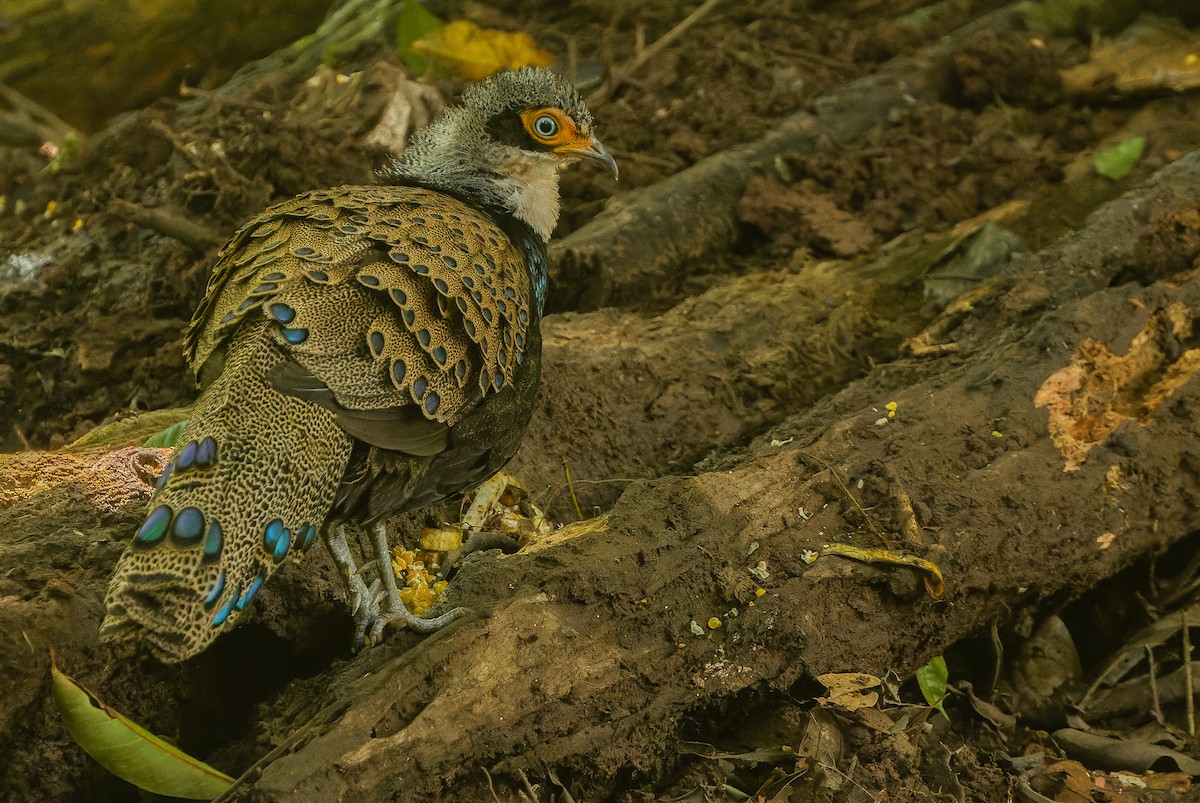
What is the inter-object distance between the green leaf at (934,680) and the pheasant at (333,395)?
1.35 metres

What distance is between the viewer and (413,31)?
19.1ft

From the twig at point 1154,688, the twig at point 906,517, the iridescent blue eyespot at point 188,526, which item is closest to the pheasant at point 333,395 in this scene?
the iridescent blue eyespot at point 188,526

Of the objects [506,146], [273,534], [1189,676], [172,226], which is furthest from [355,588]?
[1189,676]

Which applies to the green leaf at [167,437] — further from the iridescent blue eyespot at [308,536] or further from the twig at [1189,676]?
the twig at [1189,676]

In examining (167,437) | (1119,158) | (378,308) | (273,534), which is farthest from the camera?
(1119,158)

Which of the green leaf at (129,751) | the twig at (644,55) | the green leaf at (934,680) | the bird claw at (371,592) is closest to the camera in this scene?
the green leaf at (129,751)

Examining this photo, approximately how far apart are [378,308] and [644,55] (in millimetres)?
3983

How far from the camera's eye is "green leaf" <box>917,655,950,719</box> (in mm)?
3131

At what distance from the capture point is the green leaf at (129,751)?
7.68 ft

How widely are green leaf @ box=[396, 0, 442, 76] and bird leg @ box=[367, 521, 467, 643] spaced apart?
348 cm

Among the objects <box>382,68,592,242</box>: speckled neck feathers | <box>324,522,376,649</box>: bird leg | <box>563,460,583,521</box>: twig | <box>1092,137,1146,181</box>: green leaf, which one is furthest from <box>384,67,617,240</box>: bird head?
<box>1092,137,1146,181</box>: green leaf

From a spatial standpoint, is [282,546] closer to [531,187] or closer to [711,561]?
[711,561]

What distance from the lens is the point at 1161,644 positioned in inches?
133

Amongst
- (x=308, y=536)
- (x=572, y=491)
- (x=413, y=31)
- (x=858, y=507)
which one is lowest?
(x=572, y=491)
